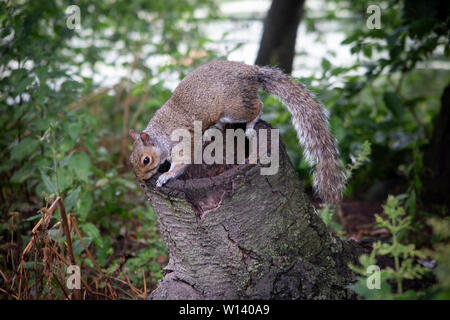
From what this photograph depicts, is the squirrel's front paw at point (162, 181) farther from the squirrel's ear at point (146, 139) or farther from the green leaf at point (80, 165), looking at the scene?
the green leaf at point (80, 165)

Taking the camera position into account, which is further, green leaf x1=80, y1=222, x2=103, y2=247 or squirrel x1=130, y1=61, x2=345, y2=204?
green leaf x1=80, y1=222, x2=103, y2=247

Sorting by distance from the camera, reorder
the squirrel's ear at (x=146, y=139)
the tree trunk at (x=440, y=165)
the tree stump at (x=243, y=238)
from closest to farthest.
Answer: the tree stump at (x=243, y=238) < the squirrel's ear at (x=146, y=139) < the tree trunk at (x=440, y=165)

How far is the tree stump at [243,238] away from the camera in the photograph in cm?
155

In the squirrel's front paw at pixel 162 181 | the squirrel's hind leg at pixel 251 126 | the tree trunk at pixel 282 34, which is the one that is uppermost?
the tree trunk at pixel 282 34

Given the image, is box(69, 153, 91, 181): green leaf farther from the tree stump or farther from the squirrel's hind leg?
the squirrel's hind leg

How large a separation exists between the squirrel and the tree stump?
327 mm

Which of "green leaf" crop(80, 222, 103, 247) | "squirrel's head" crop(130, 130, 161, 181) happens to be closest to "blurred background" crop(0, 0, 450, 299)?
"green leaf" crop(80, 222, 103, 247)

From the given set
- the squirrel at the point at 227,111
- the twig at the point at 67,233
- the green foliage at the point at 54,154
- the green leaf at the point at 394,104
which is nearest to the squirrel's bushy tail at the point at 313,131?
the squirrel at the point at 227,111

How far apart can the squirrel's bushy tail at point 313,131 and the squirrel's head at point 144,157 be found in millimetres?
731

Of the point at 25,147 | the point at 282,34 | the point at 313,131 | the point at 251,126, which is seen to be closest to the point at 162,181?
the point at 251,126

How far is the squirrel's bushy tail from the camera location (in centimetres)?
183

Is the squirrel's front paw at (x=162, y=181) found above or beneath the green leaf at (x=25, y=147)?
beneath
